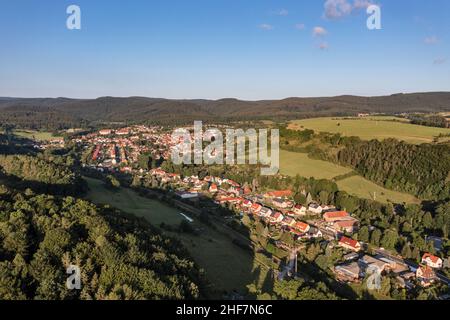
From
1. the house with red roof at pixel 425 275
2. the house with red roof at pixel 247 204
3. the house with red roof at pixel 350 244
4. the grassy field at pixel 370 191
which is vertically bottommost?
the house with red roof at pixel 425 275

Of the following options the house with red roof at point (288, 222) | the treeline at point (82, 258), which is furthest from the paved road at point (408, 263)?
the treeline at point (82, 258)

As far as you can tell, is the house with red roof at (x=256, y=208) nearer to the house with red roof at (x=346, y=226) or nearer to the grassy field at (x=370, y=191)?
the house with red roof at (x=346, y=226)

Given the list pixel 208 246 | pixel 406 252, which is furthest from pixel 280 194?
pixel 208 246

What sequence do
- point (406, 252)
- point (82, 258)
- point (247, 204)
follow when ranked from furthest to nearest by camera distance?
point (247, 204) < point (406, 252) < point (82, 258)

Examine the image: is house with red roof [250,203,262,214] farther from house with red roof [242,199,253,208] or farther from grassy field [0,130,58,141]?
grassy field [0,130,58,141]

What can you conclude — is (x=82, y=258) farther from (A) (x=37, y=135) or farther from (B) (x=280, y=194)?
(A) (x=37, y=135)

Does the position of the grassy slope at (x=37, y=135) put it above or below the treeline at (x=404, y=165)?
above

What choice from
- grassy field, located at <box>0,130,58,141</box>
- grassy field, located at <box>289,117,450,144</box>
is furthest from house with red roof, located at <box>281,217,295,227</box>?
grassy field, located at <box>0,130,58,141</box>
